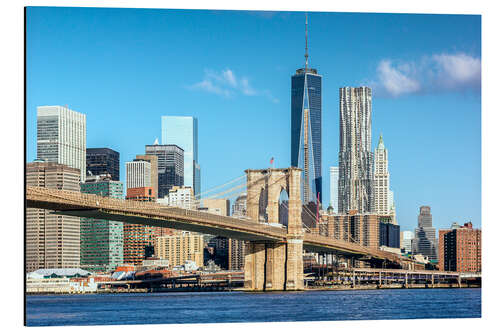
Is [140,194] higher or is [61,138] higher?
[61,138]

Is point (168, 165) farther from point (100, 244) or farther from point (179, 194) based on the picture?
point (100, 244)

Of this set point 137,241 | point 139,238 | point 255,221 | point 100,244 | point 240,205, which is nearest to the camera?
point 255,221

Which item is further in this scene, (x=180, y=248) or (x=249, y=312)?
(x=180, y=248)

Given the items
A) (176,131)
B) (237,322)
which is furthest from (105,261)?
(237,322)

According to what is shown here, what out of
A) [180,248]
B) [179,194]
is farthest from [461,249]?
[179,194]

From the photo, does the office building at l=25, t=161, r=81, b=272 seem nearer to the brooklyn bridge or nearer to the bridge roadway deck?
the brooklyn bridge

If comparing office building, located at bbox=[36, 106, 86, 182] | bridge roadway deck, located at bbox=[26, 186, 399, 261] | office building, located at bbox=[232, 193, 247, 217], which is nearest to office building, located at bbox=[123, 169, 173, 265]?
office building, located at bbox=[36, 106, 86, 182]

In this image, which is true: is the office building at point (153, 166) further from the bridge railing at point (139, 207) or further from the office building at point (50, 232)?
the bridge railing at point (139, 207)
